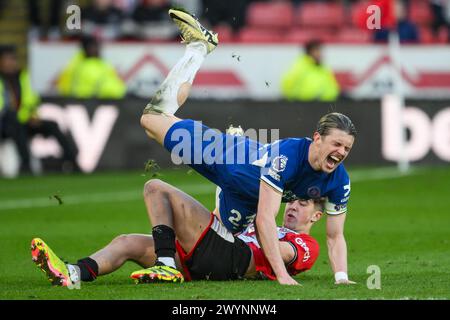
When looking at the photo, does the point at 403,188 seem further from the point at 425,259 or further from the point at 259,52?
the point at 425,259

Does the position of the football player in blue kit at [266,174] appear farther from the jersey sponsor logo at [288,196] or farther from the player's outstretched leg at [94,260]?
the player's outstretched leg at [94,260]

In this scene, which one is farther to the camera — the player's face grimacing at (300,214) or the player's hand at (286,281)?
the player's face grimacing at (300,214)

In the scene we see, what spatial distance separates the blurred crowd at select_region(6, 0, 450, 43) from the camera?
960 inches

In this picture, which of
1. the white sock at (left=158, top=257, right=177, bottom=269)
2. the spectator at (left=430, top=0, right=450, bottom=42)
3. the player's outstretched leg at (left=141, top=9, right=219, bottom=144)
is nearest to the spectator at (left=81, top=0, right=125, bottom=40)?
the spectator at (left=430, top=0, right=450, bottom=42)

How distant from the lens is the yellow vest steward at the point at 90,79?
22.3 m

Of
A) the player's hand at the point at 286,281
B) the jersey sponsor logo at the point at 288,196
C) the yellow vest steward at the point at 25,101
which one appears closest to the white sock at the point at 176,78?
the jersey sponsor logo at the point at 288,196

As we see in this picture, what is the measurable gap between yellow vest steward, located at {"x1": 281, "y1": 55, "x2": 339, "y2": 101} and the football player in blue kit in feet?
41.9

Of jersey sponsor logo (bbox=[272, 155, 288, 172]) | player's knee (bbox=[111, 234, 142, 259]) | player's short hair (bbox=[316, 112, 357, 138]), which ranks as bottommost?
player's knee (bbox=[111, 234, 142, 259])

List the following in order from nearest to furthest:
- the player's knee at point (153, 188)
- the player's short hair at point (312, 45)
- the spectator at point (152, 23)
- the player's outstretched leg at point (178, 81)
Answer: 1. the player's knee at point (153, 188)
2. the player's outstretched leg at point (178, 81)
3. the player's short hair at point (312, 45)
4. the spectator at point (152, 23)

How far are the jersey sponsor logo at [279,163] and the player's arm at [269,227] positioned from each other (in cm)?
14

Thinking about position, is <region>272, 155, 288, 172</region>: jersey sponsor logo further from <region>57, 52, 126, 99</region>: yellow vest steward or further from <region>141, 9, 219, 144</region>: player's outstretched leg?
<region>57, 52, 126, 99</region>: yellow vest steward

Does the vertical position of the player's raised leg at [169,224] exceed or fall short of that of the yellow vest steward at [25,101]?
it falls short

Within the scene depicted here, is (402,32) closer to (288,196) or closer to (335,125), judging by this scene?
(288,196)

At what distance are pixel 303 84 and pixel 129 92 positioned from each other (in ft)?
11.0
